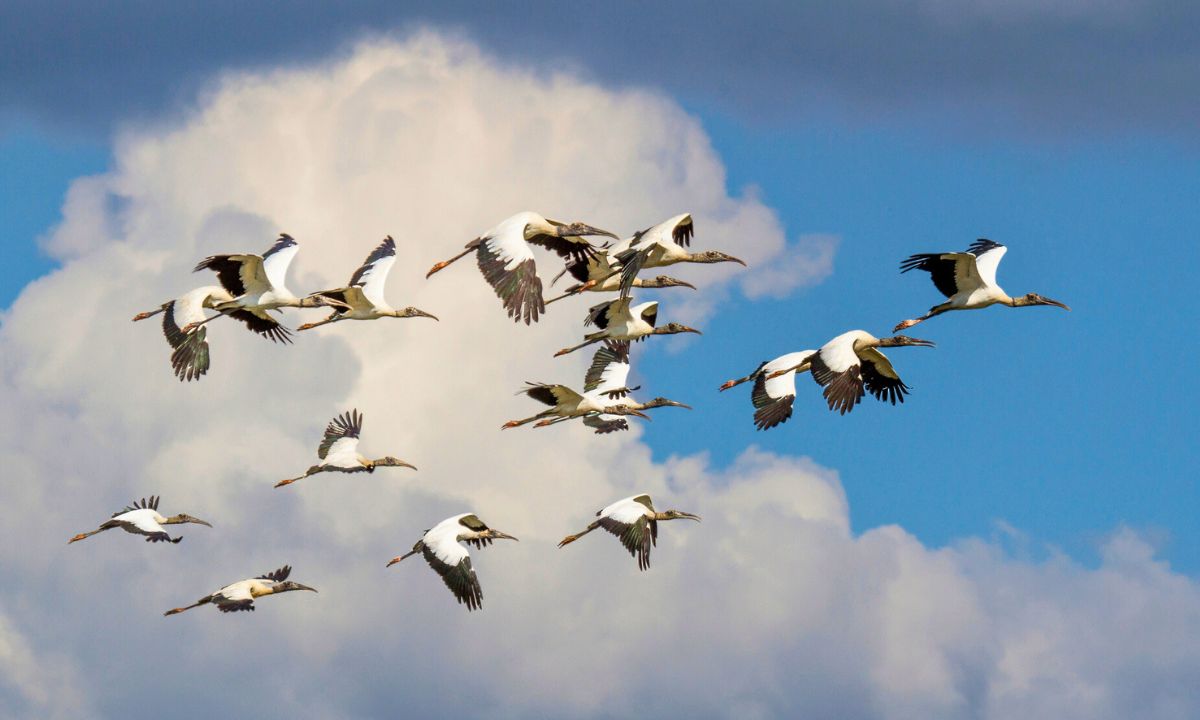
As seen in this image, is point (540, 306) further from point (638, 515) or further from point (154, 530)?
point (154, 530)

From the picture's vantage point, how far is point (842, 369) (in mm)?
37938

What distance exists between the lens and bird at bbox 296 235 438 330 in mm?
42750

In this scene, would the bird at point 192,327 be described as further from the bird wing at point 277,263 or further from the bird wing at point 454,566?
the bird wing at point 454,566

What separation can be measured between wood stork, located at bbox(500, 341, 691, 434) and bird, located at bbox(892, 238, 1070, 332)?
6095 millimetres

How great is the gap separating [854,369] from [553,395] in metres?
7.09

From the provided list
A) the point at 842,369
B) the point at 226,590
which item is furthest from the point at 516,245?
the point at 226,590

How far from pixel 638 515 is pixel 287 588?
24.1 feet

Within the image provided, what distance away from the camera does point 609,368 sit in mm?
46125

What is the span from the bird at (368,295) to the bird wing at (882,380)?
315 inches

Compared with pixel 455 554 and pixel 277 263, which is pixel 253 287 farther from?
pixel 455 554

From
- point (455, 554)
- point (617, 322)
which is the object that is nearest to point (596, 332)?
point (617, 322)

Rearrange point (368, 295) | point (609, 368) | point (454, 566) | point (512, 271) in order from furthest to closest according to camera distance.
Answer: point (609, 368) < point (368, 295) < point (454, 566) < point (512, 271)

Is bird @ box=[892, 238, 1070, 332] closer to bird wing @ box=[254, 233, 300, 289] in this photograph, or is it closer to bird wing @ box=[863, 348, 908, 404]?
bird wing @ box=[863, 348, 908, 404]

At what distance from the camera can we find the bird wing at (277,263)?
4166 cm
